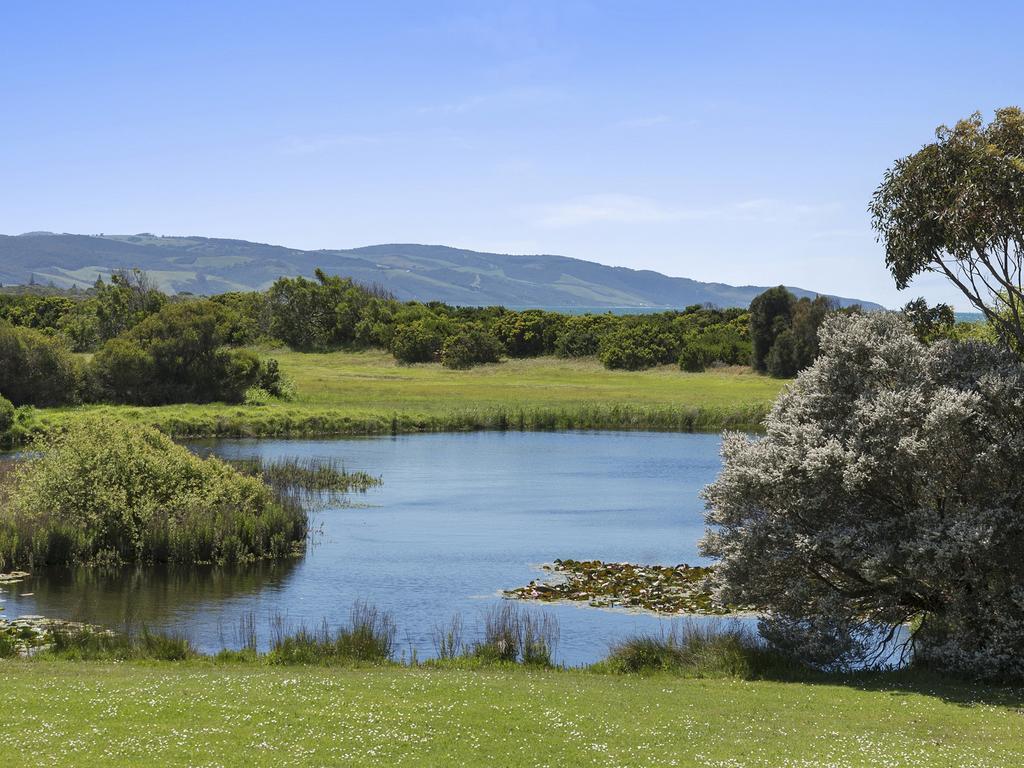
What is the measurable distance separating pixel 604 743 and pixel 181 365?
230 ft

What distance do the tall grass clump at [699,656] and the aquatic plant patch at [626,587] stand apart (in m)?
6.03

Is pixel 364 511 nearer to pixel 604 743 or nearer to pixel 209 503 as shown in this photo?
pixel 209 503

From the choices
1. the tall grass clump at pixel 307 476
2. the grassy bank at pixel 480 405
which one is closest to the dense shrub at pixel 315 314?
the grassy bank at pixel 480 405

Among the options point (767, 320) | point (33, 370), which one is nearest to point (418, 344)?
point (767, 320)

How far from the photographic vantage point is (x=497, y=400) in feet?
280

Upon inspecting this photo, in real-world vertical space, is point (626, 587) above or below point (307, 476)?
below

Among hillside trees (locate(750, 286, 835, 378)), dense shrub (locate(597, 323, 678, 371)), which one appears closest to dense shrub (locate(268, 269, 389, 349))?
Answer: dense shrub (locate(597, 323, 678, 371))

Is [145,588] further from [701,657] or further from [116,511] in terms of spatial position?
[701,657]

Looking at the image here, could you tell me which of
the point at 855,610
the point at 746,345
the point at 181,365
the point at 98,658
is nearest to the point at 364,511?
the point at 98,658

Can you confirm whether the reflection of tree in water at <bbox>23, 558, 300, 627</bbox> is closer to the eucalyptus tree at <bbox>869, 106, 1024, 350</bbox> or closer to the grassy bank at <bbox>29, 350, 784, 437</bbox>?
the eucalyptus tree at <bbox>869, 106, 1024, 350</bbox>

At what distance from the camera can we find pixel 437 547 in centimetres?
3788

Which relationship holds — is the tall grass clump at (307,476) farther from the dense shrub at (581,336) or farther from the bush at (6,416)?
the dense shrub at (581,336)

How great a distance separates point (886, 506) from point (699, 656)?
446cm

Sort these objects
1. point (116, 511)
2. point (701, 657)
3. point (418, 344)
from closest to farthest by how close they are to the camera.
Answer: point (701, 657) < point (116, 511) < point (418, 344)
